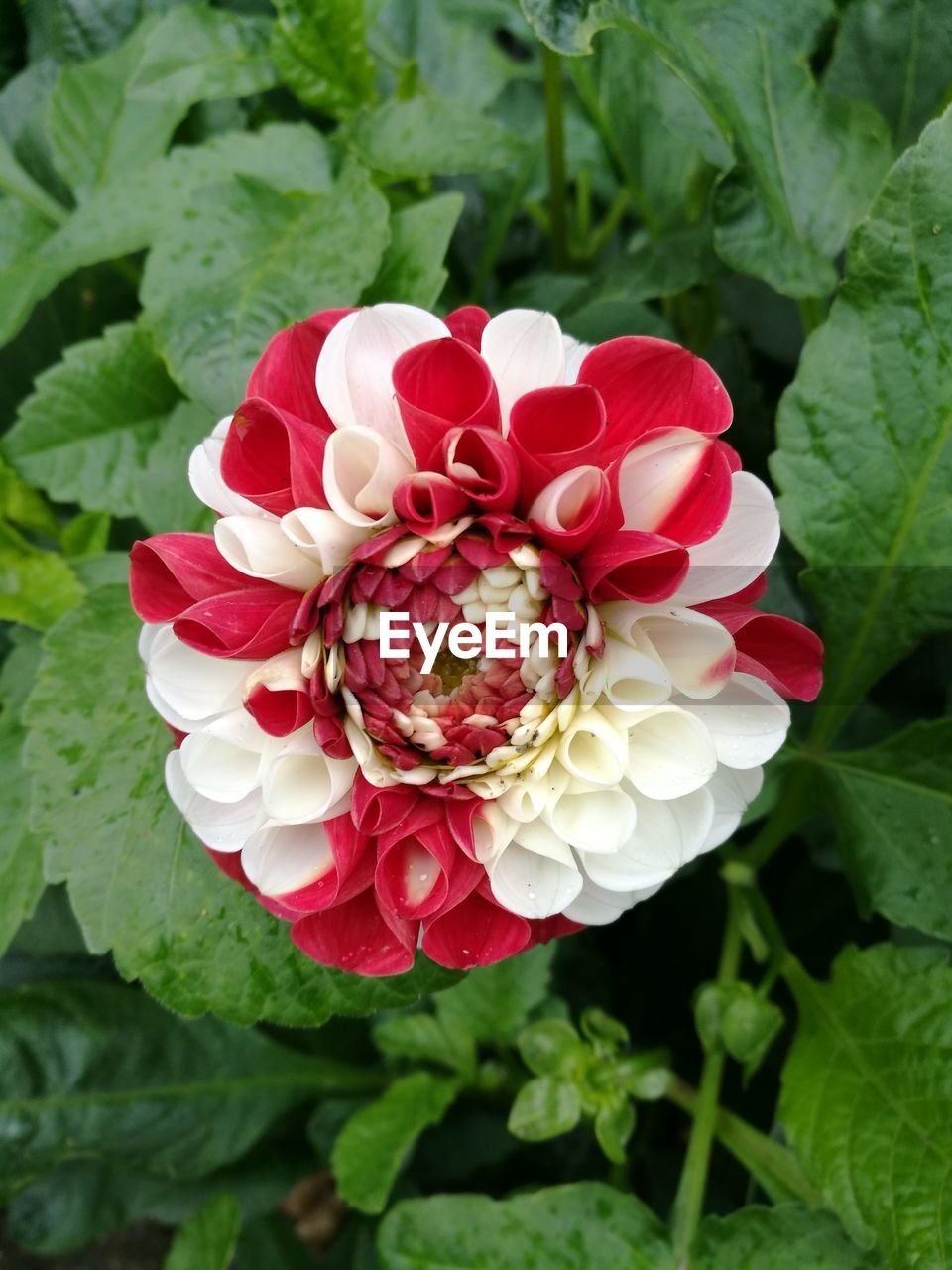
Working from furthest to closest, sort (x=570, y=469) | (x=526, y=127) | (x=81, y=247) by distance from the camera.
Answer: (x=526, y=127)
(x=81, y=247)
(x=570, y=469)

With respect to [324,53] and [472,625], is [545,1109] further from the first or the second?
[324,53]

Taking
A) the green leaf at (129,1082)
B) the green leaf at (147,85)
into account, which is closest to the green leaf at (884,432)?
the green leaf at (147,85)

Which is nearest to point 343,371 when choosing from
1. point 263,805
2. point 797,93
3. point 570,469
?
point 570,469

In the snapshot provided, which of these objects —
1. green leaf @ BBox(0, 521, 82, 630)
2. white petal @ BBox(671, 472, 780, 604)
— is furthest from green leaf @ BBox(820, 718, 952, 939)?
green leaf @ BBox(0, 521, 82, 630)

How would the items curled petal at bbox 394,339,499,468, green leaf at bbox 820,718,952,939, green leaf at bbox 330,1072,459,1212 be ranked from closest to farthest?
curled petal at bbox 394,339,499,468
green leaf at bbox 820,718,952,939
green leaf at bbox 330,1072,459,1212

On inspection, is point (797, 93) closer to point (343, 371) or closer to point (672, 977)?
point (343, 371)

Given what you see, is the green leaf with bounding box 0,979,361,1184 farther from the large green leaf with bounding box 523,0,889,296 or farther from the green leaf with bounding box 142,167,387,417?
the large green leaf with bounding box 523,0,889,296
